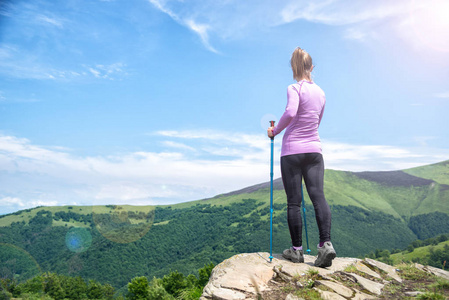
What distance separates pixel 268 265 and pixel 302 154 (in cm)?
248

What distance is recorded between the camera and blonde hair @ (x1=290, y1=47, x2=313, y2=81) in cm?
727

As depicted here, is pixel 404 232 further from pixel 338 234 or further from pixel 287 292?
pixel 287 292

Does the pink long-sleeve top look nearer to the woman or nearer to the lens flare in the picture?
the woman

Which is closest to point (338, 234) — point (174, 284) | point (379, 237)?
point (379, 237)

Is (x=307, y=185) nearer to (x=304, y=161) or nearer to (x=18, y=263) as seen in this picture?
(x=304, y=161)

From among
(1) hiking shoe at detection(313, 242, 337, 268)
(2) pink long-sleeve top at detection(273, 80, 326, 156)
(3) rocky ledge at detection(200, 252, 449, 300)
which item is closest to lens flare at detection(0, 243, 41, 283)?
(3) rocky ledge at detection(200, 252, 449, 300)

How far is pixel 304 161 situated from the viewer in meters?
7.04

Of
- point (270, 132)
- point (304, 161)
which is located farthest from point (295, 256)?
point (270, 132)

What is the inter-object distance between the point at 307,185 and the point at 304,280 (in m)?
1.95

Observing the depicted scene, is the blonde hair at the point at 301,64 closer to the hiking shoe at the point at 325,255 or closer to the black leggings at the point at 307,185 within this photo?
the black leggings at the point at 307,185

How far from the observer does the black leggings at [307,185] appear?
7.00 metres

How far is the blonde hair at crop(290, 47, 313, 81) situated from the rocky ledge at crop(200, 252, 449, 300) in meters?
4.09

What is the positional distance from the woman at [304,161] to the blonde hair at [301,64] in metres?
0.08

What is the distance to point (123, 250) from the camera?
175m
